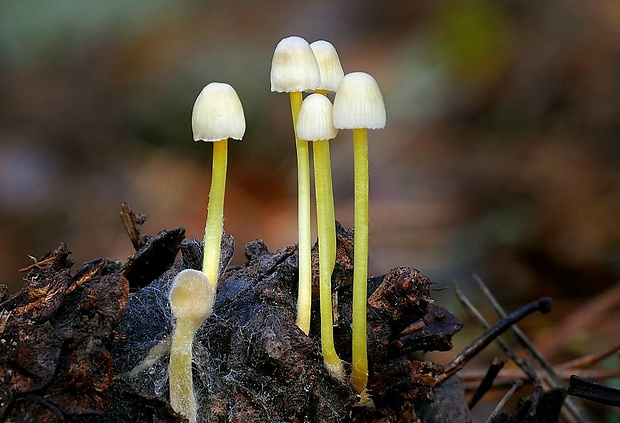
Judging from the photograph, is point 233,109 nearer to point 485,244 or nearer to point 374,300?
point 374,300

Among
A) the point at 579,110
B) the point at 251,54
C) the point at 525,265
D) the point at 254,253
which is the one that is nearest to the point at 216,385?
the point at 254,253

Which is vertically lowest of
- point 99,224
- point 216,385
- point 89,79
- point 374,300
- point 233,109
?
point 216,385

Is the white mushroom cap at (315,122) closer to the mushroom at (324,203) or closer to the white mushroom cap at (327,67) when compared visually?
the mushroom at (324,203)

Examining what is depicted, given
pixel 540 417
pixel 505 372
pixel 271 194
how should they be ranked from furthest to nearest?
pixel 271 194, pixel 505 372, pixel 540 417

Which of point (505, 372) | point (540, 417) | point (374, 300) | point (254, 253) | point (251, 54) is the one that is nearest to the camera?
point (374, 300)

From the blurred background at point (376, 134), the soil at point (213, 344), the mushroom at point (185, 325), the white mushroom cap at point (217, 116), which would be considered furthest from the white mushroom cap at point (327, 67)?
the blurred background at point (376, 134)

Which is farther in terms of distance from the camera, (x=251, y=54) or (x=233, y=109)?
(x=251, y=54)

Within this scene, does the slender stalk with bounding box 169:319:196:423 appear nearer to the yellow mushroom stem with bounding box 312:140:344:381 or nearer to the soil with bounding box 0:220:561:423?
the soil with bounding box 0:220:561:423

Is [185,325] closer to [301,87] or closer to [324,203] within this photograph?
[324,203]
